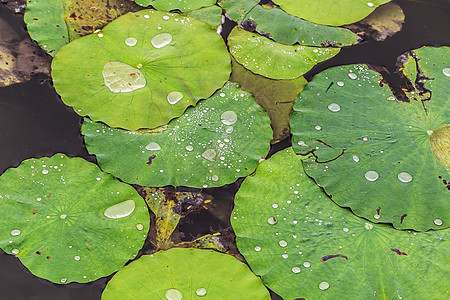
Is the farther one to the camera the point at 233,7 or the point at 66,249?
the point at 233,7

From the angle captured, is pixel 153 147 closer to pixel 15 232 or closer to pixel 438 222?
pixel 15 232

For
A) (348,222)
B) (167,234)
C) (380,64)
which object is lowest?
(167,234)

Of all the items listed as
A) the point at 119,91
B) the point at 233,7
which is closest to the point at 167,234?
the point at 119,91

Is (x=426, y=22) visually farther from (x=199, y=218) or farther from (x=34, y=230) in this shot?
(x=34, y=230)

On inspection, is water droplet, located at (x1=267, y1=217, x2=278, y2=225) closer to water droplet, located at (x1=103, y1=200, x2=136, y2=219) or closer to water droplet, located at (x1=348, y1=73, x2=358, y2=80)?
water droplet, located at (x1=103, y1=200, x2=136, y2=219)

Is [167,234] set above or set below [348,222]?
below

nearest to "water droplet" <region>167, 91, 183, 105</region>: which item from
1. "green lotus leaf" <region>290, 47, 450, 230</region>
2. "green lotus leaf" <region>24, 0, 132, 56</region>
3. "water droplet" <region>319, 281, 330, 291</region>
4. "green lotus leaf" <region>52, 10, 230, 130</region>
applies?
"green lotus leaf" <region>52, 10, 230, 130</region>

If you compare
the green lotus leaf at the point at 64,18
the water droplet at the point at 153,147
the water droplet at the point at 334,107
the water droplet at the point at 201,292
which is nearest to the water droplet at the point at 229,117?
the water droplet at the point at 153,147

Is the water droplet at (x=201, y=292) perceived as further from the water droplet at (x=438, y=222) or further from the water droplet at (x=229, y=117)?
the water droplet at (x=438, y=222)
